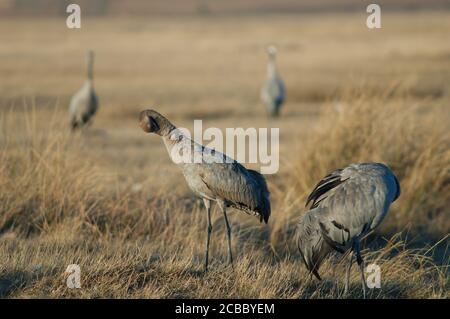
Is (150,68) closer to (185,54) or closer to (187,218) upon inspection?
(185,54)

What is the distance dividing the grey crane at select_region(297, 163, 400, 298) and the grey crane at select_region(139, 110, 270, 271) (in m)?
0.51

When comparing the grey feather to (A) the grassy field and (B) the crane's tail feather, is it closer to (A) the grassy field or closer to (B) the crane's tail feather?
(B) the crane's tail feather

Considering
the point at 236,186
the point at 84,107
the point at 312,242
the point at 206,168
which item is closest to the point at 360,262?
the point at 312,242

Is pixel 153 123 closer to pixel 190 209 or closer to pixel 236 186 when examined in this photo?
pixel 236 186

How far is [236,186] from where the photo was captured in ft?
21.3

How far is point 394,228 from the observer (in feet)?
31.4

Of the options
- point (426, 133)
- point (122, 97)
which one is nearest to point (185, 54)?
point (122, 97)

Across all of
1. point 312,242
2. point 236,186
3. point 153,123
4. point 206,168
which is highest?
point 153,123

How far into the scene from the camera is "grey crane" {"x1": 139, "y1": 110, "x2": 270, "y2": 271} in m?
6.38

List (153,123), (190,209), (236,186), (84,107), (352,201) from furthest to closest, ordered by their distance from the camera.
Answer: (84,107)
(190,209)
(236,186)
(153,123)
(352,201)

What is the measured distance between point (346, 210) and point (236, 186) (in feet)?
2.84

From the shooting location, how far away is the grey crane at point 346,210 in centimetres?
610

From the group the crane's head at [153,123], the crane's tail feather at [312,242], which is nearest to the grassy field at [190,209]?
the crane's tail feather at [312,242]

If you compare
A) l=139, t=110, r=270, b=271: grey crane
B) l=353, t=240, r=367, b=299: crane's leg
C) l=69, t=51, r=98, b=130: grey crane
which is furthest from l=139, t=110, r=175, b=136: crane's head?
l=69, t=51, r=98, b=130: grey crane
